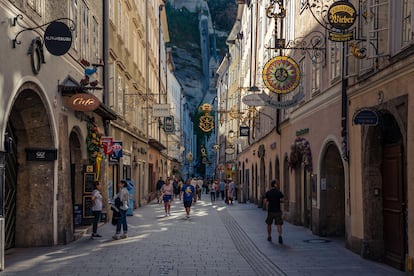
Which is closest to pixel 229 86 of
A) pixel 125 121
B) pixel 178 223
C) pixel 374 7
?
pixel 125 121

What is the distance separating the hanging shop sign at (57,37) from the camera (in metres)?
13.0

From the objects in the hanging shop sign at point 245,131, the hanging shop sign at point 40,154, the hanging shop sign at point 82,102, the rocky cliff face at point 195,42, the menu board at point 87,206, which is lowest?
the menu board at point 87,206

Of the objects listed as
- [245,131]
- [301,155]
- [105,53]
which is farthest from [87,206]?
[245,131]

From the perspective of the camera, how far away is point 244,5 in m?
51.6

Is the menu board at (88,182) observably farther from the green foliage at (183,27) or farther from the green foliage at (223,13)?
the green foliage at (223,13)

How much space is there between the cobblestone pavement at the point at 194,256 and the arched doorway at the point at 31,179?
51 centimetres

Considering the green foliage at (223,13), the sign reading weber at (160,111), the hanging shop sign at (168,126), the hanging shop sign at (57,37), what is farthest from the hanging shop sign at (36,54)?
the green foliage at (223,13)

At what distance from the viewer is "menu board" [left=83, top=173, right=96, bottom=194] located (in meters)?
20.9

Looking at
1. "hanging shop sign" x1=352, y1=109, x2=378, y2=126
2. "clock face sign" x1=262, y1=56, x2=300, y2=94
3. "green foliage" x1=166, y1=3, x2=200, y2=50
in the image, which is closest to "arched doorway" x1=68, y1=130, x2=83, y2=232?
"clock face sign" x1=262, y1=56, x2=300, y2=94

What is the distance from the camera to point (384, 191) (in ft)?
44.3

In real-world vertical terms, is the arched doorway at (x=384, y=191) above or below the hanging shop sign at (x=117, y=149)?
below

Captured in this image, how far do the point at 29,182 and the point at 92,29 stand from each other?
26.5 feet

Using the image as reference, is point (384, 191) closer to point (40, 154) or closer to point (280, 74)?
point (280, 74)

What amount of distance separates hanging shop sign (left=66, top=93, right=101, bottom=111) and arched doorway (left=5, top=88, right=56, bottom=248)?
1.60 metres
